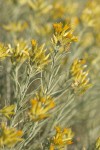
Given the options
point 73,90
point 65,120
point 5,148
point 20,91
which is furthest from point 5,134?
point 65,120

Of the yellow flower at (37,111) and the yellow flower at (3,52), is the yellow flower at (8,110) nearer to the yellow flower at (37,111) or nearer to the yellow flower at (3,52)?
the yellow flower at (37,111)

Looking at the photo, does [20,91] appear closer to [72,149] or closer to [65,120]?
[65,120]

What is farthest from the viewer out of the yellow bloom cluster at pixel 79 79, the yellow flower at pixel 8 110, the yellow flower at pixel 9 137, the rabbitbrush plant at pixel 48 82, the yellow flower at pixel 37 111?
the yellow bloom cluster at pixel 79 79

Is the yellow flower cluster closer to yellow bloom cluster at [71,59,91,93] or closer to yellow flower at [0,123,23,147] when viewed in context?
yellow bloom cluster at [71,59,91,93]

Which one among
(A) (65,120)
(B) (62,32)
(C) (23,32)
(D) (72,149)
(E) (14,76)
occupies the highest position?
(C) (23,32)

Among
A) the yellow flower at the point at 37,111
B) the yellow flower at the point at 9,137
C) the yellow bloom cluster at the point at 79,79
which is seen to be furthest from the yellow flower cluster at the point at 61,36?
the yellow flower at the point at 9,137

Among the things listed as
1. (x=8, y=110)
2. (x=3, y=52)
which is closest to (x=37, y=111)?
(x=8, y=110)

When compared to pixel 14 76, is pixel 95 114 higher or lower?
lower

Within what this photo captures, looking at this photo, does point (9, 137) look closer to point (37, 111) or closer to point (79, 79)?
point (37, 111)

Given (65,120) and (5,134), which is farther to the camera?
(65,120)

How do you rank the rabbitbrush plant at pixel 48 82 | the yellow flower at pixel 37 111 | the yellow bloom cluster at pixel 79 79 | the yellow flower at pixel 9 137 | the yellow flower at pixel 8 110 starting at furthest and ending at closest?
1. the yellow bloom cluster at pixel 79 79
2. the rabbitbrush plant at pixel 48 82
3. the yellow flower at pixel 8 110
4. the yellow flower at pixel 37 111
5. the yellow flower at pixel 9 137

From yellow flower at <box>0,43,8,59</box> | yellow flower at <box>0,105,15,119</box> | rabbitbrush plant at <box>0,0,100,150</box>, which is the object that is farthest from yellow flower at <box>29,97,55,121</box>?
yellow flower at <box>0,43,8,59</box>
